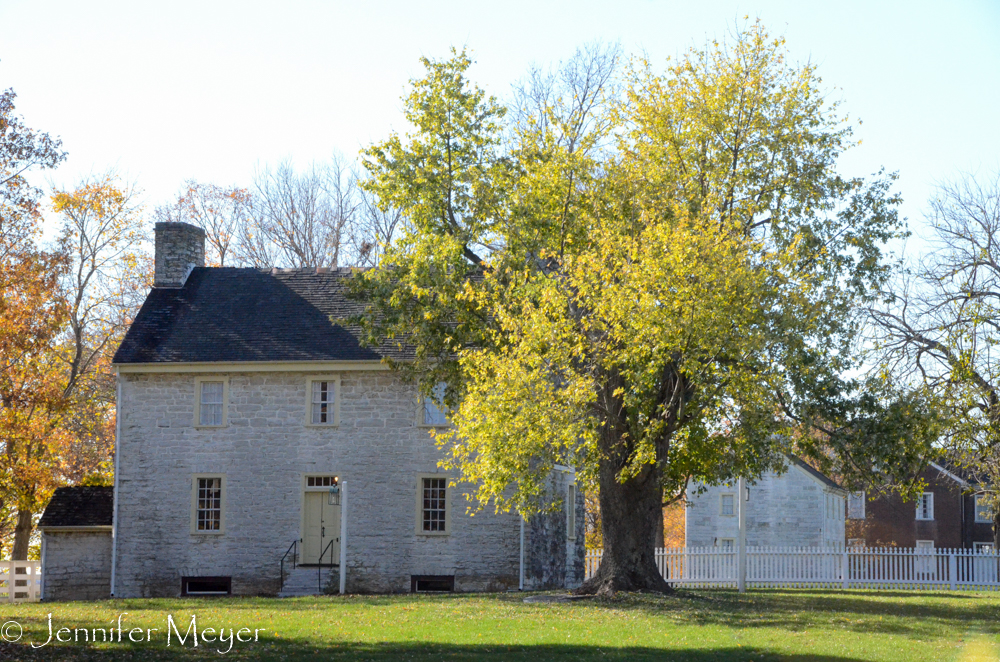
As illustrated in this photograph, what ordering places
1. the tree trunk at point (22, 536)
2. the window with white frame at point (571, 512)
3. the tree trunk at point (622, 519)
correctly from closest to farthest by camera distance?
the tree trunk at point (622, 519), the window with white frame at point (571, 512), the tree trunk at point (22, 536)

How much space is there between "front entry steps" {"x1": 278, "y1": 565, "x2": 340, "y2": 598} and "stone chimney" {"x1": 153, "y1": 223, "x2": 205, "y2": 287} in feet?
27.7

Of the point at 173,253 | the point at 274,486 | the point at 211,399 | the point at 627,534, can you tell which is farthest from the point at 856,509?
the point at 173,253

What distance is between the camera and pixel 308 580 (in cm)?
2533

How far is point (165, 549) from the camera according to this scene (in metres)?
26.0

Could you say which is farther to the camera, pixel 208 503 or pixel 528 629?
pixel 208 503

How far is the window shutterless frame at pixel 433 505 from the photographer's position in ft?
83.8

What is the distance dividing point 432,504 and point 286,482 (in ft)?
11.6

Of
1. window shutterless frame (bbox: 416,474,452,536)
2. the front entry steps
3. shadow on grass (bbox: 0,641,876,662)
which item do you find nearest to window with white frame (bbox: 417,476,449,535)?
window shutterless frame (bbox: 416,474,452,536)

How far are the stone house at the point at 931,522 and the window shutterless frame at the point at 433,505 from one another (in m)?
28.6

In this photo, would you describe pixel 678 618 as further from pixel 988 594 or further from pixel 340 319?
pixel 988 594

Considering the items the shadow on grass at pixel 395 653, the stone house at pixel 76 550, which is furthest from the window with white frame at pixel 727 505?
the shadow on grass at pixel 395 653

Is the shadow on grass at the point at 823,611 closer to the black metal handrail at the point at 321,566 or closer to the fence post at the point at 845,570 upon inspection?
the fence post at the point at 845,570

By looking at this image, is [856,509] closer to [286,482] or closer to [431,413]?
[431,413]

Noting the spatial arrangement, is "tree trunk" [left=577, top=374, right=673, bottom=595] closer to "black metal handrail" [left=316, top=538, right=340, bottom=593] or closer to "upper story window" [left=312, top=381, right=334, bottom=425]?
"black metal handrail" [left=316, top=538, right=340, bottom=593]
